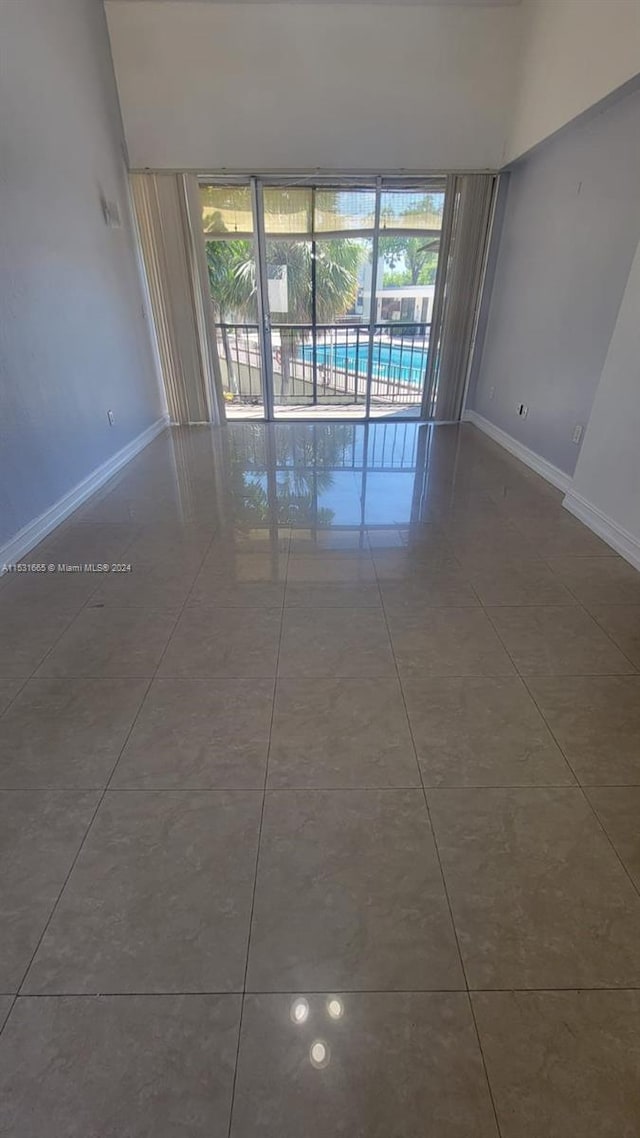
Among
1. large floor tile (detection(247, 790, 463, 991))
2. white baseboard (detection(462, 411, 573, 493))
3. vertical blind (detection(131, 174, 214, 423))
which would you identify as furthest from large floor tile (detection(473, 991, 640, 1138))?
vertical blind (detection(131, 174, 214, 423))

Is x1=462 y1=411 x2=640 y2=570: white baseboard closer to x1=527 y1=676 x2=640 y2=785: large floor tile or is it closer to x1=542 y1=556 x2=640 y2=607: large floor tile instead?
x1=542 y1=556 x2=640 y2=607: large floor tile

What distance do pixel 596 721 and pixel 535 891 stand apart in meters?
0.64

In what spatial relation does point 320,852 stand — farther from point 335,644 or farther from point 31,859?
point 335,644

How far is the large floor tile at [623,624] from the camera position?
1.87 meters

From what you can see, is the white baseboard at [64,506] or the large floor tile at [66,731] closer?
the large floor tile at [66,731]

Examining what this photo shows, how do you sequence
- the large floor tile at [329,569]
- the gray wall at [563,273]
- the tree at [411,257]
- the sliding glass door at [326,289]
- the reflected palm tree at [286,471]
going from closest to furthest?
the large floor tile at [329,569], the gray wall at [563,273], the reflected palm tree at [286,471], the sliding glass door at [326,289], the tree at [411,257]

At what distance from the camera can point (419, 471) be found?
12.7 feet

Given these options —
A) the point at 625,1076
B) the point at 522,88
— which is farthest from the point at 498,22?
the point at 625,1076

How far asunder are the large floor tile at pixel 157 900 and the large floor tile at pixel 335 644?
1.86 feet

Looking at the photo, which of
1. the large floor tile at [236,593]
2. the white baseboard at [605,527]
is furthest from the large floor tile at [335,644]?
the white baseboard at [605,527]

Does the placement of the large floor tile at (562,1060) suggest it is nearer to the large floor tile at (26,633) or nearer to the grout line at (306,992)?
the grout line at (306,992)

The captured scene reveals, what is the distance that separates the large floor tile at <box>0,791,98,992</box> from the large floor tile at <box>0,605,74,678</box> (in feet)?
1.99

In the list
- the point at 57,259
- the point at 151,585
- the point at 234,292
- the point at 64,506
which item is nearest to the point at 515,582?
the point at 151,585

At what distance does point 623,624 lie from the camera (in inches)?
79.4
